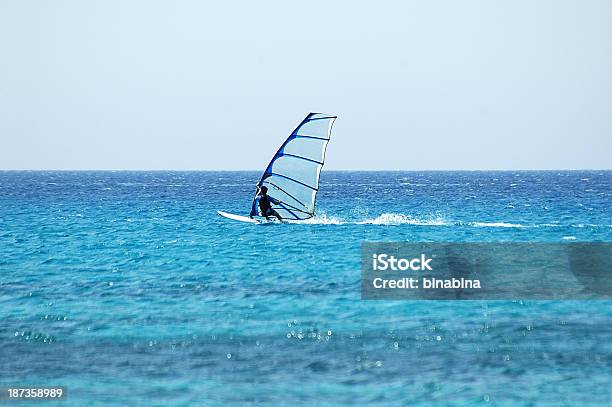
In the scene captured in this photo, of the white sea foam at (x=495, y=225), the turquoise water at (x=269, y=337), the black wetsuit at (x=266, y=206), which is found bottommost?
the turquoise water at (x=269, y=337)

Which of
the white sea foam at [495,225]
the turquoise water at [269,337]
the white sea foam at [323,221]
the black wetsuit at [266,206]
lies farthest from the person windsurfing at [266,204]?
the white sea foam at [495,225]

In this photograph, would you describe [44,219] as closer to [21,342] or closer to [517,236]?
[517,236]

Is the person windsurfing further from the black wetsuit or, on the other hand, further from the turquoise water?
the turquoise water

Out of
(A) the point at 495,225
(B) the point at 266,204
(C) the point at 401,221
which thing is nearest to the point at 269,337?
(B) the point at 266,204

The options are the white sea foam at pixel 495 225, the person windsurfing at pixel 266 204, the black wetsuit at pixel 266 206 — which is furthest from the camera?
the white sea foam at pixel 495 225

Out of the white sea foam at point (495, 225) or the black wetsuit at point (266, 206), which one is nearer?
the black wetsuit at point (266, 206)

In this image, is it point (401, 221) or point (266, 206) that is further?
point (401, 221)

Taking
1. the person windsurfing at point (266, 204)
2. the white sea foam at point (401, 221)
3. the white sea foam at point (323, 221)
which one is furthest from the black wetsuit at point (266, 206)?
the white sea foam at point (401, 221)

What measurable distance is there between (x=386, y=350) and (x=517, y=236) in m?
22.2

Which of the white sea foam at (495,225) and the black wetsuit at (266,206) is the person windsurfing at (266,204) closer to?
the black wetsuit at (266,206)

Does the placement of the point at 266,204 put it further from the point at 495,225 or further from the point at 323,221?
the point at 495,225

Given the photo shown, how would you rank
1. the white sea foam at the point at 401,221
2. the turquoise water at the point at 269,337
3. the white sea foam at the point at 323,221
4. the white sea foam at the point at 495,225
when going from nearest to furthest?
the turquoise water at the point at 269,337, the white sea foam at the point at 495,225, the white sea foam at the point at 323,221, the white sea foam at the point at 401,221

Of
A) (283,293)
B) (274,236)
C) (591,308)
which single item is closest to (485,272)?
(591,308)

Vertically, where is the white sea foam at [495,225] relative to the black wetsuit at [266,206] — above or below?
below
